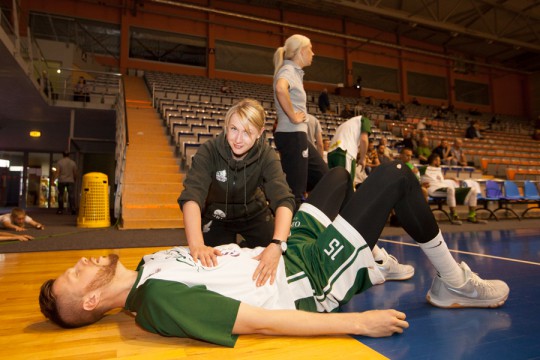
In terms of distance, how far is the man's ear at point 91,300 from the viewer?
1.24 metres

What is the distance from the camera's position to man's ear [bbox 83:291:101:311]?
4.08ft

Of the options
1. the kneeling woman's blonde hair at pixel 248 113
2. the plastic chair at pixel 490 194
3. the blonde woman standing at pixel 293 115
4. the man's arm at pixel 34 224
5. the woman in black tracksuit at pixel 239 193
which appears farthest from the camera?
the plastic chair at pixel 490 194

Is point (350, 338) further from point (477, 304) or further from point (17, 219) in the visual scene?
point (17, 219)

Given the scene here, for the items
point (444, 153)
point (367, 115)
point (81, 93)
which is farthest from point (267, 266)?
point (367, 115)

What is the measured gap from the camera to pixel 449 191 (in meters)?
6.04

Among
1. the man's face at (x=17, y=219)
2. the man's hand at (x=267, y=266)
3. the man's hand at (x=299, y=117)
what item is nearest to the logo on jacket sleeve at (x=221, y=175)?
the man's hand at (x=267, y=266)

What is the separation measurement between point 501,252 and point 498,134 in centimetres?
1382

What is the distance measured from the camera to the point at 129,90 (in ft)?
38.3

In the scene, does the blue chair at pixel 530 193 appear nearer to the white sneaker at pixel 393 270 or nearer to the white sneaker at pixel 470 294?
the white sneaker at pixel 393 270

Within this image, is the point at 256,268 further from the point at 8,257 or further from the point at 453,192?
the point at 453,192

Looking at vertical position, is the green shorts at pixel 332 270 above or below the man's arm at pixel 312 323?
above

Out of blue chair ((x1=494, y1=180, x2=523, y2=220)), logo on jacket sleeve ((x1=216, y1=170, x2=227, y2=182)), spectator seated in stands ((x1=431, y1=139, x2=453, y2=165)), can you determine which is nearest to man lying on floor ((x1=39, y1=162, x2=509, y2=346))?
logo on jacket sleeve ((x1=216, y1=170, x2=227, y2=182))

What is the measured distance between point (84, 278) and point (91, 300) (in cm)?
9

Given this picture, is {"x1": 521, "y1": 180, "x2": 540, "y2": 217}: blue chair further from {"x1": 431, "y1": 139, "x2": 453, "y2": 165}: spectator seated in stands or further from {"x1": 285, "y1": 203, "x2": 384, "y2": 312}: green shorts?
{"x1": 285, "y1": 203, "x2": 384, "y2": 312}: green shorts
